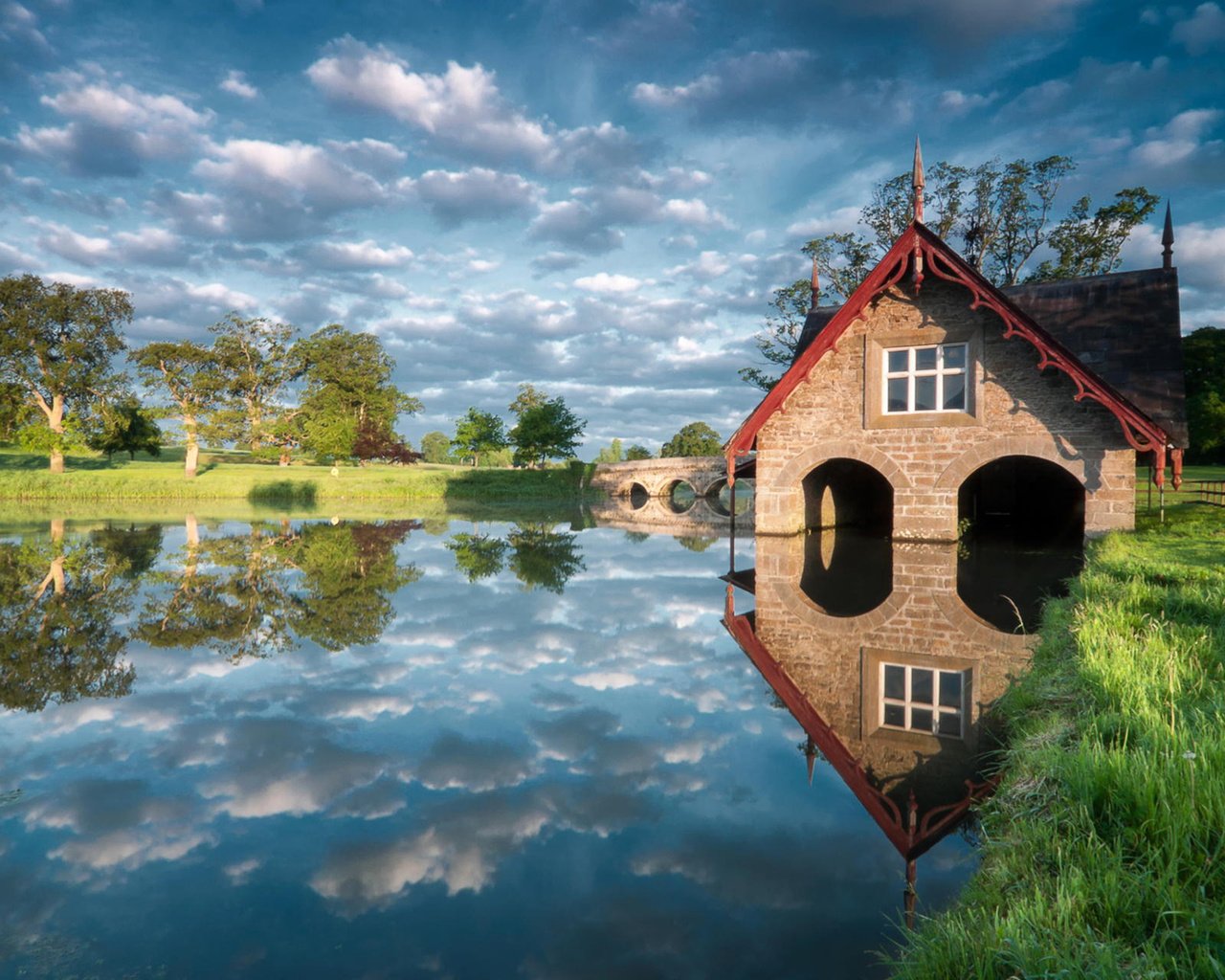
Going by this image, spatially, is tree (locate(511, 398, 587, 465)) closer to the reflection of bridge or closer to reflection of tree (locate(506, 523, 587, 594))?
the reflection of bridge

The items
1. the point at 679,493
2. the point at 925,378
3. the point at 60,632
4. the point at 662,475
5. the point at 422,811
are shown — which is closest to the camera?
the point at 422,811

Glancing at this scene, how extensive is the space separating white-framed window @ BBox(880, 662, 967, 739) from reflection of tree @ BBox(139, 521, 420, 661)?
17.0 ft

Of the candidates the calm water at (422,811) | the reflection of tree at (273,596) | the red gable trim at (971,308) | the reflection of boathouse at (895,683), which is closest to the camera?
the calm water at (422,811)

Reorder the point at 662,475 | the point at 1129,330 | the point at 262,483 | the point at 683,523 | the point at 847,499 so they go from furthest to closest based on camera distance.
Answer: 1. the point at 662,475
2. the point at 262,483
3. the point at 683,523
4. the point at 847,499
5. the point at 1129,330

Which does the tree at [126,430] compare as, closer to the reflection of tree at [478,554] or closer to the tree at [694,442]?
the reflection of tree at [478,554]

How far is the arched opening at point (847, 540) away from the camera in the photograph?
965 cm

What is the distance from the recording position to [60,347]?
51.7 metres

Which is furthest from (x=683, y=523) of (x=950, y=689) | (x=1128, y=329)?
(x=950, y=689)

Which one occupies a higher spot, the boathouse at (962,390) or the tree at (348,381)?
the tree at (348,381)

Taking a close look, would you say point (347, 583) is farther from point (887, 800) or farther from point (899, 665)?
point (887, 800)

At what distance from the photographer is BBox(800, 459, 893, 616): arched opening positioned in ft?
31.7

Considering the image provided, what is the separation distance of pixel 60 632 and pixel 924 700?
854 centimetres

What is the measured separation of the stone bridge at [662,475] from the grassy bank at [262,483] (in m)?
2.55

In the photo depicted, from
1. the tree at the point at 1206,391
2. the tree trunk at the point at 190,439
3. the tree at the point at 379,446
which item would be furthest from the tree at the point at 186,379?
the tree at the point at 1206,391
